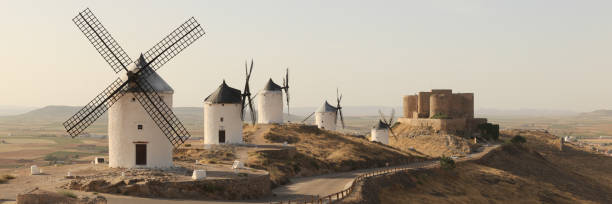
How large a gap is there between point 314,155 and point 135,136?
1864 centimetres

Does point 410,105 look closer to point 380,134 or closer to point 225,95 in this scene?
point 380,134

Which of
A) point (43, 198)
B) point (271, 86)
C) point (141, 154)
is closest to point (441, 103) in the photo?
point (271, 86)

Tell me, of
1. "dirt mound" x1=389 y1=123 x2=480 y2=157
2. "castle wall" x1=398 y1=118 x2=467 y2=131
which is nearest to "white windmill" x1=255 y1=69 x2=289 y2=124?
"dirt mound" x1=389 y1=123 x2=480 y2=157

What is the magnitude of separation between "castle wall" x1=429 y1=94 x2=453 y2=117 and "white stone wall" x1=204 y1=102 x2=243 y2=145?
33011mm

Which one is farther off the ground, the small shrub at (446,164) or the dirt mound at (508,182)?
the small shrub at (446,164)

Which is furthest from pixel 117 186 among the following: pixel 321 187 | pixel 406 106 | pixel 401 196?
pixel 406 106

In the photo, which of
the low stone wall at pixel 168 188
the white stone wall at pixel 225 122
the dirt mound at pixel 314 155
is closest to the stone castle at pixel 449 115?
the dirt mound at pixel 314 155

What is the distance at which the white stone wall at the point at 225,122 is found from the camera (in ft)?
147

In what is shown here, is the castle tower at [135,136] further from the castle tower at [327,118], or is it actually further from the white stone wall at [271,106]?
the castle tower at [327,118]

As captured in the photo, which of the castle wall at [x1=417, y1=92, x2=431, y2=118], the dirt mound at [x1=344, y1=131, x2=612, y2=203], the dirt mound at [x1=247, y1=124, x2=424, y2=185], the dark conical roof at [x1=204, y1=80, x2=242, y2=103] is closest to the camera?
the dirt mound at [x1=344, y1=131, x2=612, y2=203]

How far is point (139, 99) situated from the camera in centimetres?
2981

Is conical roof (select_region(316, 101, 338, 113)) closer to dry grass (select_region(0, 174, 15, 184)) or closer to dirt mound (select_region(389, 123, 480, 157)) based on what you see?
dirt mound (select_region(389, 123, 480, 157))

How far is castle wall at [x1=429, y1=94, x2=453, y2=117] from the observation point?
71188mm

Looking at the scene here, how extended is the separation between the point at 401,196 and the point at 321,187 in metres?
5.52
